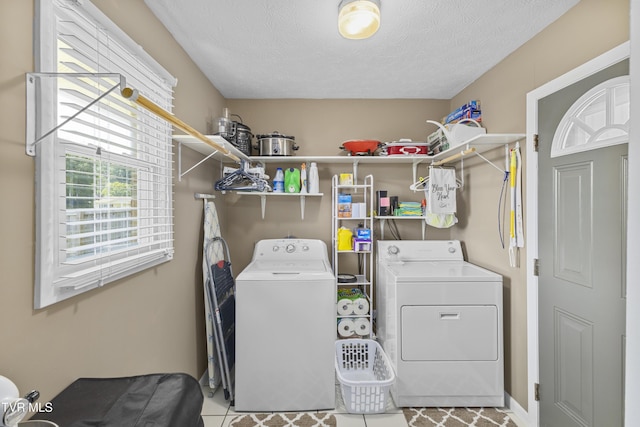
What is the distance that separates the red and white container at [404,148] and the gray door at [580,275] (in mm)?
1001

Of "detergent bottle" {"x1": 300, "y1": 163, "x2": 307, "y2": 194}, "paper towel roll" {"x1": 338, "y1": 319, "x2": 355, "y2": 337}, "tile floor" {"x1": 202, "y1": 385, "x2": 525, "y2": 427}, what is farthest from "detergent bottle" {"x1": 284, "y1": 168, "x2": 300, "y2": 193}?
"tile floor" {"x1": 202, "y1": 385, "x2": 525, "y2": 427}

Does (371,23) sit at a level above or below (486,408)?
above

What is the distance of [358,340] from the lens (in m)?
2.57

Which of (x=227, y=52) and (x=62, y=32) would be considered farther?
(x=227, y=52)

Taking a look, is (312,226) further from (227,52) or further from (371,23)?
(371,23)

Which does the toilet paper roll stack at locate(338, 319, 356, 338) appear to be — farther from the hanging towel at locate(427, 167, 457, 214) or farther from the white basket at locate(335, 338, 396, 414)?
the hanging towel at locate(427, 167, 457, 214)

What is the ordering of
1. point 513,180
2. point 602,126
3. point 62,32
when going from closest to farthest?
point 62,32, point 602,126, point 513,180

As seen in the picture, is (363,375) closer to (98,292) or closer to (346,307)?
(346,307)

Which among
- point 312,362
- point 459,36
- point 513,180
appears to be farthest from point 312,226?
point 459,36

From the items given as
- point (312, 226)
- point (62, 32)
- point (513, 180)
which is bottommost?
point (312, 226)

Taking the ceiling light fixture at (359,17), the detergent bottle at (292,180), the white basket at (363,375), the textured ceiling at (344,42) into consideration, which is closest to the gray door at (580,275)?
the textured ceiling at (344,42)

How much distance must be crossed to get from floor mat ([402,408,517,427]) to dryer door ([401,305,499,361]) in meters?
0.36

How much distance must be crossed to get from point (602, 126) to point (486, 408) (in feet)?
6.24

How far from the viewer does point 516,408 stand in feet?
6.82
